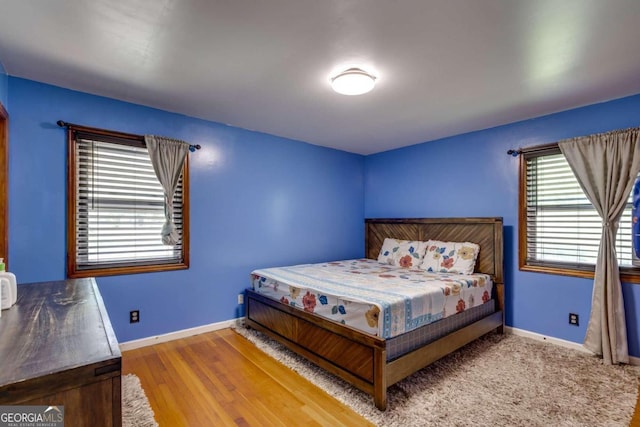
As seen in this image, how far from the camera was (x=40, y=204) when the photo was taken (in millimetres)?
2523

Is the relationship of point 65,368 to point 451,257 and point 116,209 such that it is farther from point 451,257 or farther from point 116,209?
point 451,257

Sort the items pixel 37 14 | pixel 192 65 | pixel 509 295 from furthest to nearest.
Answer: pixel 509 295 < pixel 192 65 < pixel 37 14

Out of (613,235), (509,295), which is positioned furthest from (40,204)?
(613,235)

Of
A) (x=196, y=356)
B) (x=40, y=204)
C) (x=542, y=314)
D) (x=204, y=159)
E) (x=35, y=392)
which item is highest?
(x=204, y=159)

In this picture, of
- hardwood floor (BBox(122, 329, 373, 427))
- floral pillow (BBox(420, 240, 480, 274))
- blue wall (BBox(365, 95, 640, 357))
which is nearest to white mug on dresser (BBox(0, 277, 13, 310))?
hardwood floor (BBox(122, 329, 373, 427))

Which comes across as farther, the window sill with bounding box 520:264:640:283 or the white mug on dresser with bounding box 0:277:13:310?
the window sill with bounding box 520:264:640:283

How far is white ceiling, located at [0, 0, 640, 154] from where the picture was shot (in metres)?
1.63

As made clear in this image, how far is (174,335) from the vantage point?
10.4 feet

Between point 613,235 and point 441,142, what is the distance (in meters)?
2.06

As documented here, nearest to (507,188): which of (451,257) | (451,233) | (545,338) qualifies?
(451,233)

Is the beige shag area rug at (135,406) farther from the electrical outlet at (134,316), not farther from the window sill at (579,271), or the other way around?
the window sill at (579,271)

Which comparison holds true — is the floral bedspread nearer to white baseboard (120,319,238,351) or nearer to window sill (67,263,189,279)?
white baseboard (120,319,238,351)

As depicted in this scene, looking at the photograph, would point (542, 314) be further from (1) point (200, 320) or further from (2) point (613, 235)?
(1) point (200, 320)

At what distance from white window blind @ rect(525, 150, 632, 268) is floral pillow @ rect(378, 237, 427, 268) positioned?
1.17m
